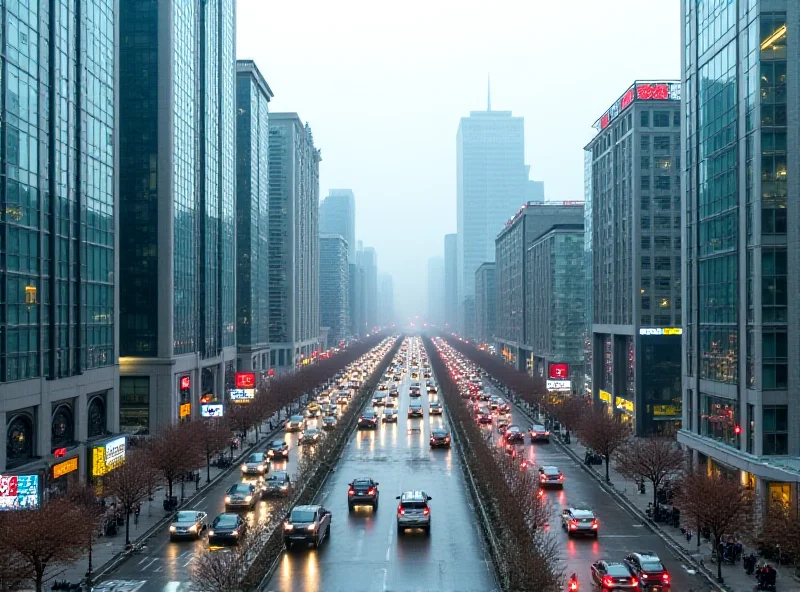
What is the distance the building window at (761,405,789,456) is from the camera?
45.2m

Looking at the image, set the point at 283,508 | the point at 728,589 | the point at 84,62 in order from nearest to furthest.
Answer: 1. the point at 728,589
2. the point at 283,508
3. the point at 84,62

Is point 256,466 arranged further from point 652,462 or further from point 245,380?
point 245,380

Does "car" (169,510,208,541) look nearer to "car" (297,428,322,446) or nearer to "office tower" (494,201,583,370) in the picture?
"car" (297,428,322,446)

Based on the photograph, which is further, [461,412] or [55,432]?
[461,412]

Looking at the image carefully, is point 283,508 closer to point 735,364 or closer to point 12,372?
A: point 12,372

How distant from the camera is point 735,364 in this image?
1927 inches

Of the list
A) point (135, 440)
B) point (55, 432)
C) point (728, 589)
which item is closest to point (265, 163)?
point (135, 440)

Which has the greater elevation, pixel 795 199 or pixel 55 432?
pixel 795 199

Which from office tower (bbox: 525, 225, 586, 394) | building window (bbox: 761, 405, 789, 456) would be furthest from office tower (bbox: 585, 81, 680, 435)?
office tower (bbox: 525, 225, 586, 394)

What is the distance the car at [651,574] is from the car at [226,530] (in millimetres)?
18007

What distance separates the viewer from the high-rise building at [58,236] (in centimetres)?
4597

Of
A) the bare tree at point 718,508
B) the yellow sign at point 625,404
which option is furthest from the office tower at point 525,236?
the bare tree at point 718,508

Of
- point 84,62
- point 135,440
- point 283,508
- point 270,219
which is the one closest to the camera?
point 283,508

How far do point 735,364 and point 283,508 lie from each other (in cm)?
2821
